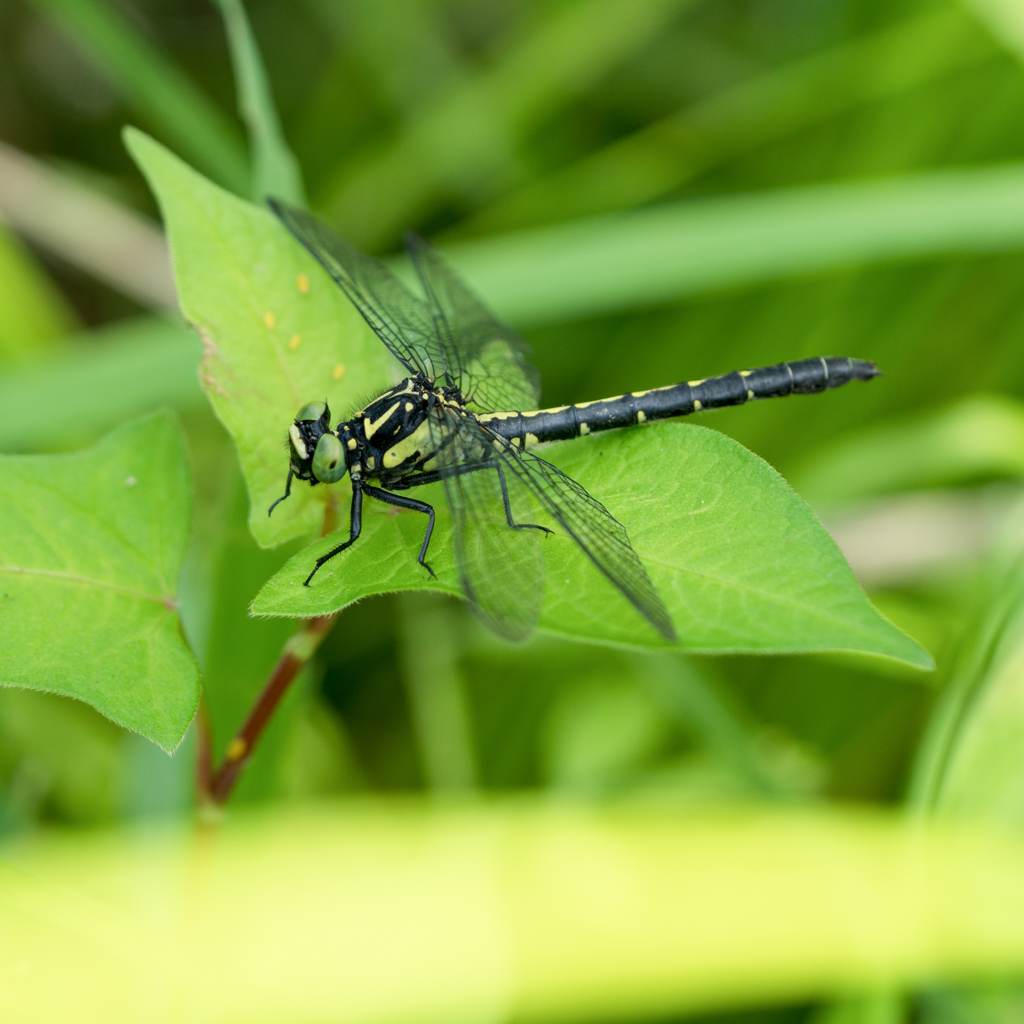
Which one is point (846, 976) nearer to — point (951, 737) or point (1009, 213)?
point (951, 737)

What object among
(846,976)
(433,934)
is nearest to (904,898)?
(846,976)

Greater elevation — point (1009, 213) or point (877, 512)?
point (1009, 213)

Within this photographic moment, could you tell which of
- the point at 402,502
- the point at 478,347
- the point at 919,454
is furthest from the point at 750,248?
the point at 402,502

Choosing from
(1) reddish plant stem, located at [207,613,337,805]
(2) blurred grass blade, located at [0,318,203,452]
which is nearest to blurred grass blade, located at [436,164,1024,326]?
(2) blurred grass blade, located at [0,318,203,452]

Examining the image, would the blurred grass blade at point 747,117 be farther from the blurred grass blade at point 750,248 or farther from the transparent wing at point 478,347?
the transparent wing at point 478,347

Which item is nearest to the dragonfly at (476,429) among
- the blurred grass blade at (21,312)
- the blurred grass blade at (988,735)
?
the blurred grass blade at (988,735)

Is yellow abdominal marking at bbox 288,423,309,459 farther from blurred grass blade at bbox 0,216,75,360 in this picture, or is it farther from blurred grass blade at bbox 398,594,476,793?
blurred grass blade at bbox 0,216,75,360
